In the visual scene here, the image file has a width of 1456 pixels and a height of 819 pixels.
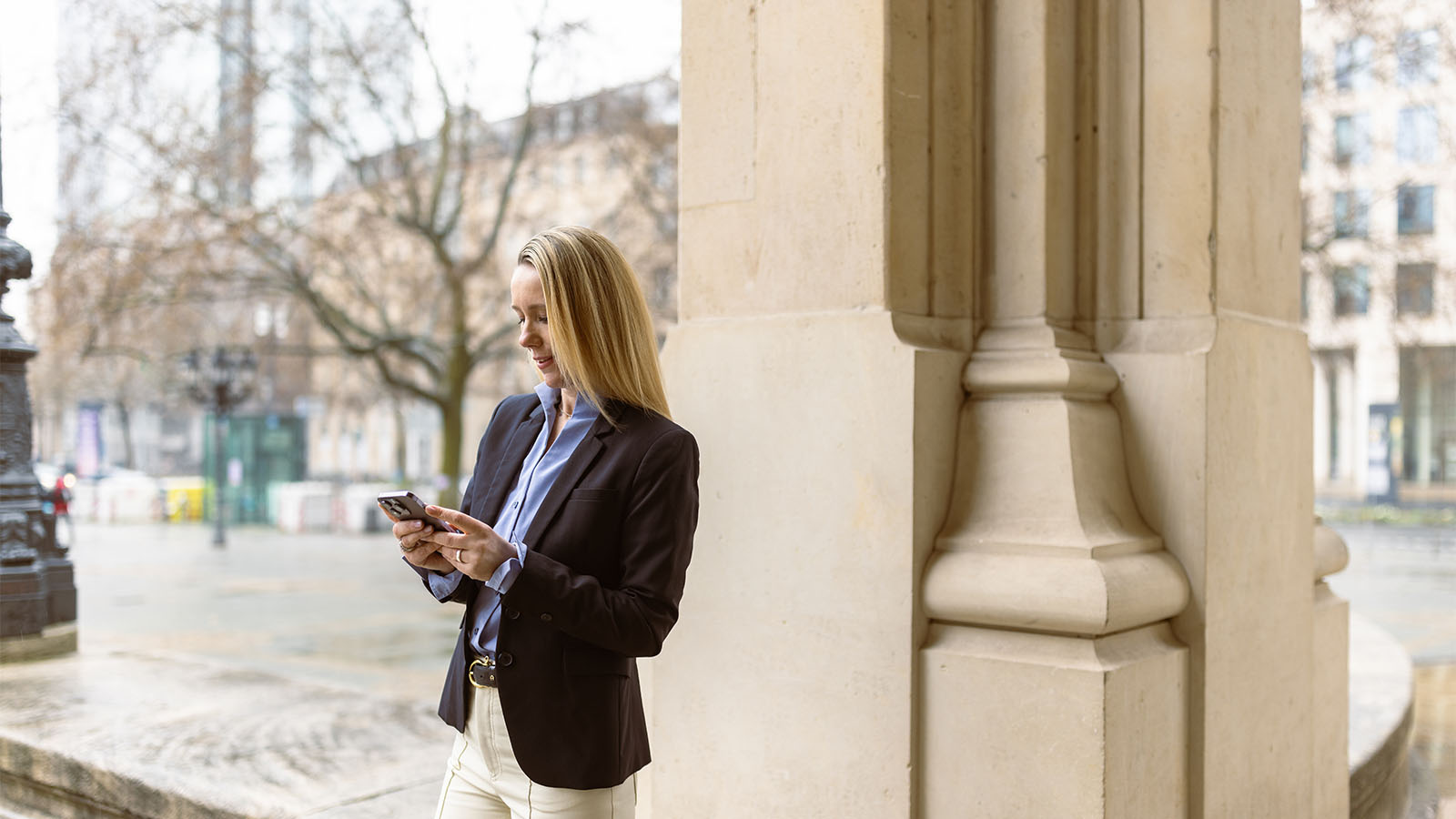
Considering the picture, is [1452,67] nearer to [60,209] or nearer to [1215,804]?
[1215,804]

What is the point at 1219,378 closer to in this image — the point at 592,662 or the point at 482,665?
the point at 592,662

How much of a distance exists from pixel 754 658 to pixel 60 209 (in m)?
A: 15.9

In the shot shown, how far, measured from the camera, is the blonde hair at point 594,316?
2.11 meters

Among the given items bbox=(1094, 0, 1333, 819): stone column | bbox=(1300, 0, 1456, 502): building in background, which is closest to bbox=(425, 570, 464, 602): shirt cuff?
bbox=(1094, 0, 1333, 819): stone column

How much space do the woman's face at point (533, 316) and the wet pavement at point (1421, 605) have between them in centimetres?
398

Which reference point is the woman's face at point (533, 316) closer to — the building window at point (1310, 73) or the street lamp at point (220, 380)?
the building window at point (1310, 73)

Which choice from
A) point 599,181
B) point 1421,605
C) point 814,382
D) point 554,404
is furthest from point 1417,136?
point 554,404

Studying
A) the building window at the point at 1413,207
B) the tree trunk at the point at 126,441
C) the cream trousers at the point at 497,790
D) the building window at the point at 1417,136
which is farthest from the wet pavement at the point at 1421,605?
the tree trunk at the point at 126,441

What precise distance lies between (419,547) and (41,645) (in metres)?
6.16

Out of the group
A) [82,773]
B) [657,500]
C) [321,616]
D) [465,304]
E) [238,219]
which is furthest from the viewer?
[465,304]

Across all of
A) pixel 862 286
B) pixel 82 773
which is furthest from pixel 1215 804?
pixel 82 773

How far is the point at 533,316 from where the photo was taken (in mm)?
2178

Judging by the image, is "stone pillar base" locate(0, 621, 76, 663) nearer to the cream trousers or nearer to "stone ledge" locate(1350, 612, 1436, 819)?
the cream trousers

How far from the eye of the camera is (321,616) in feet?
42.0
